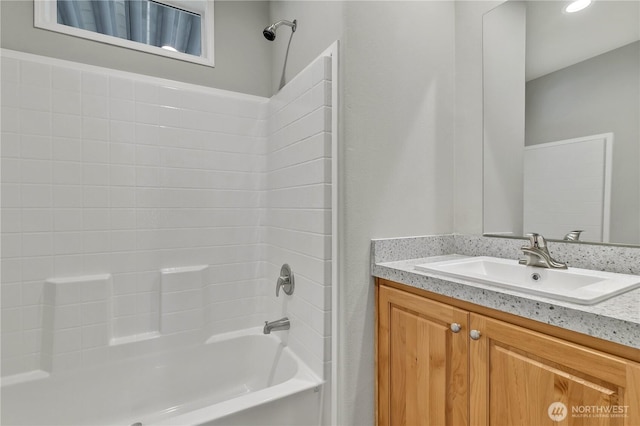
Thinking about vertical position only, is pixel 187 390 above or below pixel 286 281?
below

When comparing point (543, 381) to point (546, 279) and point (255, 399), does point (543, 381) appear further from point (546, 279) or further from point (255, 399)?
point (255, 399)

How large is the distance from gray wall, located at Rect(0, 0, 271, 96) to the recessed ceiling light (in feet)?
5.12

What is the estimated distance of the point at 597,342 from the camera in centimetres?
72

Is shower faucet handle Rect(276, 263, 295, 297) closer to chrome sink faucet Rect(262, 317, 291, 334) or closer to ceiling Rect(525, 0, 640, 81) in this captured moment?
chrome sink faucet Rect(262, 317, 291, 334)

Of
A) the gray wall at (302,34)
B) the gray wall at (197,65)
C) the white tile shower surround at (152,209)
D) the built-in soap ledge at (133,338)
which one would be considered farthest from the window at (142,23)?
the built-in soap ledge at (133,338)

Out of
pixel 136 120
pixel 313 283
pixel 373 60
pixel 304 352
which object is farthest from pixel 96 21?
pixel 304 352

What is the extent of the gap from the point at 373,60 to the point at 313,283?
1029 mm

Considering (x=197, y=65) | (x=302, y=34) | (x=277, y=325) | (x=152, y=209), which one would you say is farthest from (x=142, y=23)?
(x=277, y=325)

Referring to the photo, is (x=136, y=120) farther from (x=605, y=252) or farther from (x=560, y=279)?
(x=605, y=252)

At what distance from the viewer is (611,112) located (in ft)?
3.73

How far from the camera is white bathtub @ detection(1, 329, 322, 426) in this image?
125 cm

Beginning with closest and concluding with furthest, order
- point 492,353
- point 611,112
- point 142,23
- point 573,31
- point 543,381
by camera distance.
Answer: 1. point 543,381
2. point 492,353
3. point 611,112
4. point 573,31
5. point 142,23

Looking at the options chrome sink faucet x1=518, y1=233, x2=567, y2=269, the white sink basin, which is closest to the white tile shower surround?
the white sink basin

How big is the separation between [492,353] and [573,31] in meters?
1.29
